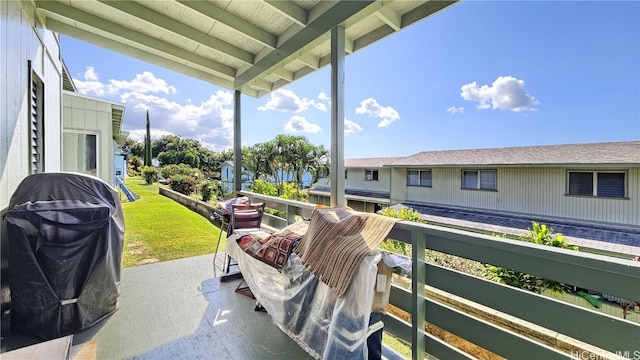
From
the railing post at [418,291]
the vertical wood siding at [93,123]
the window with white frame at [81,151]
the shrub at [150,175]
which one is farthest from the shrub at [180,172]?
the railing post at [418,291]

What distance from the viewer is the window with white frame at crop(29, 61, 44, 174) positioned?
2795mm

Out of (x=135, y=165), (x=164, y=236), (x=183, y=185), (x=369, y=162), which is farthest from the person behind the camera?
(x=135, y=165)

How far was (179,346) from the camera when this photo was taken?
1942mm

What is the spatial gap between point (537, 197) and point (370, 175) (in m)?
8.03

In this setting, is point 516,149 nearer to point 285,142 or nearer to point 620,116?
point 620,116

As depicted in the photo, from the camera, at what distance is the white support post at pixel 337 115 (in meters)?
2.54

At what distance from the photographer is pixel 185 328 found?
217 cm

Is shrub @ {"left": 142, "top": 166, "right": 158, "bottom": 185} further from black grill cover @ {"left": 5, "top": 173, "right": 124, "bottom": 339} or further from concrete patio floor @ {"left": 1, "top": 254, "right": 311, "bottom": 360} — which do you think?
black grill cover @ {"left": 5, "top": 173, "right": 124, "bottom": 339}

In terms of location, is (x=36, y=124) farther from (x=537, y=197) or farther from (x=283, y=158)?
(x=283, y=158)

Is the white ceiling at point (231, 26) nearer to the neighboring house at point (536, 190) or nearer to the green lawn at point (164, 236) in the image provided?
the green lawn at point (164, 236)

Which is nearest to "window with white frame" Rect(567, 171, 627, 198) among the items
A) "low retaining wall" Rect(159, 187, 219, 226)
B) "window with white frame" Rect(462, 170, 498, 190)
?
"window with white frame" Rect(462, 170, 498, 190)

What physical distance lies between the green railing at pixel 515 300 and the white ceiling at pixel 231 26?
201 cm

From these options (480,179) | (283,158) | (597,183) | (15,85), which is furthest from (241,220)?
(283,158)

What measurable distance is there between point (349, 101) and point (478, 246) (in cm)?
182
